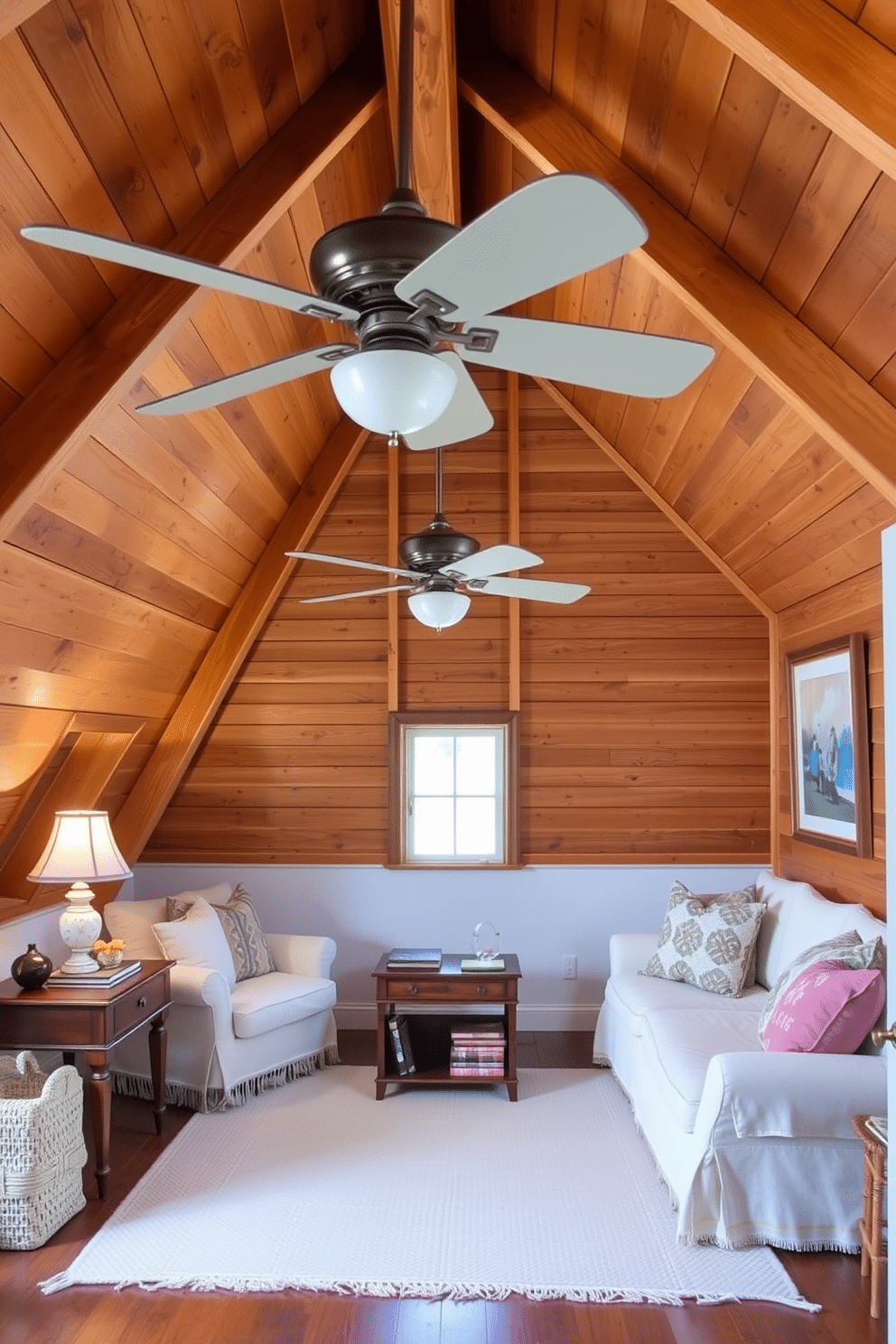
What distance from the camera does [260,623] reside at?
517cm

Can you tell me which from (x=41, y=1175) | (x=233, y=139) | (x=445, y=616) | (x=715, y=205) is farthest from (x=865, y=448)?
(x=41, y=1175)

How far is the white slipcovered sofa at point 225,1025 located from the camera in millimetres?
4145

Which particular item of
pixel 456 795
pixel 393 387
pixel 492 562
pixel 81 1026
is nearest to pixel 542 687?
pixel 456 795

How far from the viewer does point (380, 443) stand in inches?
216

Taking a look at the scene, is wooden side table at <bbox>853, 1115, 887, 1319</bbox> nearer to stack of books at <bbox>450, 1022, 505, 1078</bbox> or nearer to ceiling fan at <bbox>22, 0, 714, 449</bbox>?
stack of books at <bbox>450, 1022, 505, 1078</bbox>

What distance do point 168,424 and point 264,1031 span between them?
253 centimetres

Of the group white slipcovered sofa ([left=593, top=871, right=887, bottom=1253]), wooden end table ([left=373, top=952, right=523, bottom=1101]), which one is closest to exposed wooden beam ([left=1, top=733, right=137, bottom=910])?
wooden end table ([left=373, top=952, right=523, bottom=1101])

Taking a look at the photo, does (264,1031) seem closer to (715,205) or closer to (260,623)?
(260,623)

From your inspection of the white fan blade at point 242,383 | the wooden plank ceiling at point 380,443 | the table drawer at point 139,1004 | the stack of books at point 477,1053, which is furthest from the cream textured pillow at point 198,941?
the white fan blade at point 242,383

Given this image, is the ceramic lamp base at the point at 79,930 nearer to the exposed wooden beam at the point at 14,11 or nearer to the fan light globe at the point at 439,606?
the fan light globe at the point at 439,606

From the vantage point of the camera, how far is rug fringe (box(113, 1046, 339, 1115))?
4141mm

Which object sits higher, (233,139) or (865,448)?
(233,139)

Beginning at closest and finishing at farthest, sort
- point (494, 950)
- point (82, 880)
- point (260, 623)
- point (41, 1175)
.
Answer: point (41, 1175) < point (82, 880) < point (494, 950) < point (260, 623)

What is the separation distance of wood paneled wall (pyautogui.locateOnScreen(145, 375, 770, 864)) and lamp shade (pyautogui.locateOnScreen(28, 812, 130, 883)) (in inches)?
63.0
